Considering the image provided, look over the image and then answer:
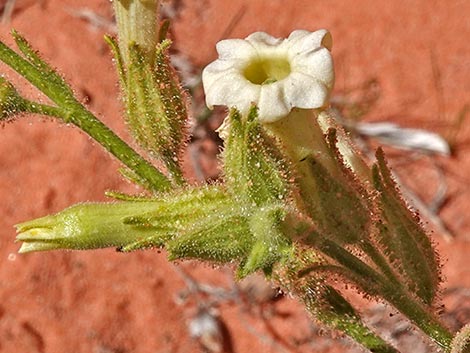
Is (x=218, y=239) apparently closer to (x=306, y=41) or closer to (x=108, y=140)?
(x=306, y=41)

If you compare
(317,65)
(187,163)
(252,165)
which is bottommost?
(252,165)

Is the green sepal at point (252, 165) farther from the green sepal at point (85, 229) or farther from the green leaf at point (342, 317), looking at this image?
the green leaf at point (342, 317)

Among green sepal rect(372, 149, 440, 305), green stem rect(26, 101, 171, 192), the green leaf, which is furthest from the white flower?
the green leaf

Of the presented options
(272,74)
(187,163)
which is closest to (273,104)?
(272,74)

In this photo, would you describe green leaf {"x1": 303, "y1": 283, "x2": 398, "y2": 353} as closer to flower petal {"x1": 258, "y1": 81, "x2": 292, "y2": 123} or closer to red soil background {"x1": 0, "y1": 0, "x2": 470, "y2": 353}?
flower petal {"x1": 258, "y1": 81, "x2": 292, "y2": 123}

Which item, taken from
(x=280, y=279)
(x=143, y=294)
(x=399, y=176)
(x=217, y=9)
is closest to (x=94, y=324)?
(x=143, y=294)

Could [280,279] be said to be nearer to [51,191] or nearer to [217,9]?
[51,191]

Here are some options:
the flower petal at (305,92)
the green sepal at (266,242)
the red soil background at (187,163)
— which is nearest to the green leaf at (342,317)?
the green sepal at (266,242)
